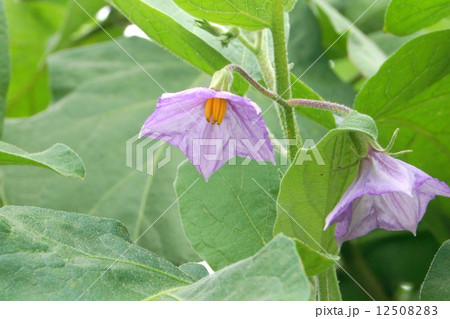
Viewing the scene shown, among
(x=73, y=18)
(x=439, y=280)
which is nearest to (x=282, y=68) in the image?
(x=439, y=280)

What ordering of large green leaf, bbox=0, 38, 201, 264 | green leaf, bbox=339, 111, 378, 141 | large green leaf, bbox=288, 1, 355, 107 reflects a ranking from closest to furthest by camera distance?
green leaf, bbox=339, 111, 378, 141
large green leaf, bbox=0, 38, 201, 264
large green leaf, bbox=288, 1, 355, 107

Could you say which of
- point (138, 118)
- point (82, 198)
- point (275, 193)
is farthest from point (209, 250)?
point (138, 118)

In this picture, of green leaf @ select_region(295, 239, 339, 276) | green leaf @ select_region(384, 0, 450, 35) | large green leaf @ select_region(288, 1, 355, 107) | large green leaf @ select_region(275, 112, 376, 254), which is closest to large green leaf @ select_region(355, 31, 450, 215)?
green leaf @ select_region(384, 0, 450, 35)

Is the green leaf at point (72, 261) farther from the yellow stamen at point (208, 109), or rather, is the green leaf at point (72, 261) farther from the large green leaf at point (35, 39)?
the large green leaf at point (35, 39)

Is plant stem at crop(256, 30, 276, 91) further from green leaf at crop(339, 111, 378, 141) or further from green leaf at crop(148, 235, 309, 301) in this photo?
green leaf at crop(148, 235, 309, 301)

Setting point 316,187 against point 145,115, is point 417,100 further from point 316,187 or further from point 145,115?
point 145,115

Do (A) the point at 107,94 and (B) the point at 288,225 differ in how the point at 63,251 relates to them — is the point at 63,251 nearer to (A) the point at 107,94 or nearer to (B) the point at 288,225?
(B) the point at 288,225
